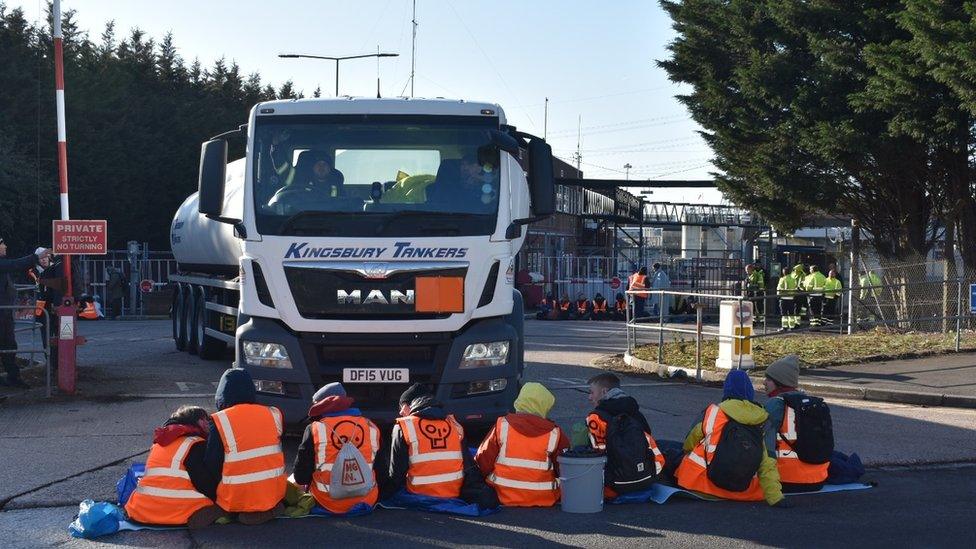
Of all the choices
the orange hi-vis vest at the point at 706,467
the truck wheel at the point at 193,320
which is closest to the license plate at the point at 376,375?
the orange hi-vis vest at the point at 706,467

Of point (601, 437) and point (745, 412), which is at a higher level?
point (745, 412)

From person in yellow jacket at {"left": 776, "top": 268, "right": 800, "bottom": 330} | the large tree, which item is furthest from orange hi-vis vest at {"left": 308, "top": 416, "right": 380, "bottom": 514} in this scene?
the large tree

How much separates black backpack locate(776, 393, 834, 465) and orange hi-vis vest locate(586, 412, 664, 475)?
96 cm

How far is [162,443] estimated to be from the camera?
24.7 feet

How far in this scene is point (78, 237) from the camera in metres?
13.8

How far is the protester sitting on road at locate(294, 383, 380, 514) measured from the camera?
25.9 ft

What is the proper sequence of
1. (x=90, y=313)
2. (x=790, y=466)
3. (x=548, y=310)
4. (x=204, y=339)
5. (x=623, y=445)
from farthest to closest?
(x=548, y=310)
(x=90, y=313)
(x=204, y=339)
(x=790, y=466)
(x=623, y=445)

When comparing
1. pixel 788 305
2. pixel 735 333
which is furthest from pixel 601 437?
pixel 788 305

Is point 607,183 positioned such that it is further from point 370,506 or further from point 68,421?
point 370,506

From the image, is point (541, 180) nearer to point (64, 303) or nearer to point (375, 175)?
point (375, 175)

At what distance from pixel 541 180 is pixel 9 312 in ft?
25.4

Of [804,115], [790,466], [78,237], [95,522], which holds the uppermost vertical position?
[804,115]

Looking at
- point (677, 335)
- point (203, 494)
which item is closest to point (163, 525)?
point (203, 494)

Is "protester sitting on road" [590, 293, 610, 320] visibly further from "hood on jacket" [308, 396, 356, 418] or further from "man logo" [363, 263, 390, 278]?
"hood on jacket" [308, 396, 356, 418]
